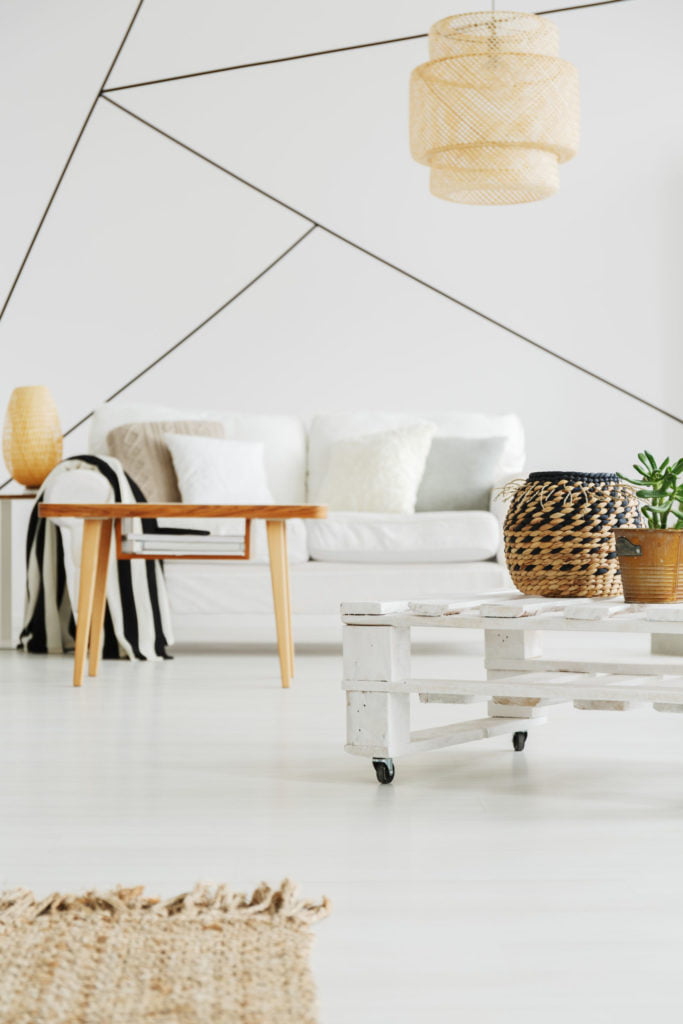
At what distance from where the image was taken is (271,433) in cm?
477

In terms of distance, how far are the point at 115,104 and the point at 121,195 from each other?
40 centimetres

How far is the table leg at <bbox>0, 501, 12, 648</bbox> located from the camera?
434cm

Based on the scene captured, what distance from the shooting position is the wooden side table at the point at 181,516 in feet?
10.8

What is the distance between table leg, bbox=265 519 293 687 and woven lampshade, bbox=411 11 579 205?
1.37 meters

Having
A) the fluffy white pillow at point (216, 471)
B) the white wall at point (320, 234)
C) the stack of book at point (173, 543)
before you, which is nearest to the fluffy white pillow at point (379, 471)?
the fluffy white pillow at point (216, 471)

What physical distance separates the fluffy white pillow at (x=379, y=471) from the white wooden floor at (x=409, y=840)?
1.73 metres

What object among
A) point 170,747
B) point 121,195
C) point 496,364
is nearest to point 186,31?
point 121,195

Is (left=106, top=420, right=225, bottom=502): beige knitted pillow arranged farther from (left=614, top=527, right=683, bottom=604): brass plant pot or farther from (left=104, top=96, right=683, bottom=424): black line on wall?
(left=614, top=527, right=683, bottom=604): brass plant pot

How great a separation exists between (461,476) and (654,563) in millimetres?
2630

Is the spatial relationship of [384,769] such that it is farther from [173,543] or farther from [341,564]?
[341,564]

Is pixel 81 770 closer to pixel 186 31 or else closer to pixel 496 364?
pixel 496 364

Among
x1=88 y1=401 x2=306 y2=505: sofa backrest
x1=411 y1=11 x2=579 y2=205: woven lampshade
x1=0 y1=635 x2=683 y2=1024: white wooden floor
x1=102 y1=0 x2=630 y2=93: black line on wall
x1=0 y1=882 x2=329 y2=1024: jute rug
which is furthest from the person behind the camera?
x1=102 y1=0 x2=630 y2=93: black line on wall

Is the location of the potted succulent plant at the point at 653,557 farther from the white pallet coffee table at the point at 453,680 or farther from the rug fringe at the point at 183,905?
the rug fringe at the point at 183,905

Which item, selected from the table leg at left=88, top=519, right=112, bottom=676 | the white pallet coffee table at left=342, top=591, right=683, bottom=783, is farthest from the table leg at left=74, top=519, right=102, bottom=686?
the white pallet coffee table at left=342, top=591, right=683, bottom=783
